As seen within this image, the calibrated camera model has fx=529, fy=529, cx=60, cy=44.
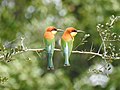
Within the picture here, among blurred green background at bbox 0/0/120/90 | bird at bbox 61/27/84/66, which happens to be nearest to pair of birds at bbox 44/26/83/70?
bird at bbox 61/27/84/66

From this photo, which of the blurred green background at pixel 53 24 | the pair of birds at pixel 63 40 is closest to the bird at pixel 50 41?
the pair of birds at pixel 63 40

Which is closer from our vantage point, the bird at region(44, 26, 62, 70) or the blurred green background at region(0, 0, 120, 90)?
the bird at region(44, 26, 62, 70)

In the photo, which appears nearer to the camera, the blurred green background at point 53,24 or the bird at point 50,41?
the bird at point 50,41

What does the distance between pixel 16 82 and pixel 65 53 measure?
7.92ft

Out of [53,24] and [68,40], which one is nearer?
[68,40]

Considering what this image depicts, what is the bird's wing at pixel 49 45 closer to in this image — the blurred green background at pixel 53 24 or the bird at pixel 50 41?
the bird at pixel 50 41

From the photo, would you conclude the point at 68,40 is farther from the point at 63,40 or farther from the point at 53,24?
the point at 53,24

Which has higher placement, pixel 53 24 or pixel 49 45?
pixel 49 45

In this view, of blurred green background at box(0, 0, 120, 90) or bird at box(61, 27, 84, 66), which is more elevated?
bird at box(61, 27, 84, 66)

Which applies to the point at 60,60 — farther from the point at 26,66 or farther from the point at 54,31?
the point at 54,31

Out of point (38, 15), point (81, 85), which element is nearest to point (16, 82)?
point (81, 85)

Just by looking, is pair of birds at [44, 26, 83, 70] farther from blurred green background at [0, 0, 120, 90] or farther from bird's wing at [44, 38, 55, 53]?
blurred green background at [0, 0, 120, 90]

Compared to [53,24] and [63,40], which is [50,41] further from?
[53,24]

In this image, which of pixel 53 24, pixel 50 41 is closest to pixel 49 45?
pixel 50 41
